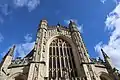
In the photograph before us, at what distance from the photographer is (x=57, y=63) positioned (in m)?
19.9

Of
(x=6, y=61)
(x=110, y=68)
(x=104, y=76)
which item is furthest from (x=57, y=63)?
(x=110, y=68)

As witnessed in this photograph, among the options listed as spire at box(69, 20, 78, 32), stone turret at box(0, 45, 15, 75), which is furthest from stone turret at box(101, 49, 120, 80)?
stone turret at box(0, 45, 15, 75)

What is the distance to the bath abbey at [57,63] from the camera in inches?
678

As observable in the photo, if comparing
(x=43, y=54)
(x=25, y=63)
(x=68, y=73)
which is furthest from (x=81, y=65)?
(x=25, y=63)

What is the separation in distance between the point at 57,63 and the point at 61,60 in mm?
787

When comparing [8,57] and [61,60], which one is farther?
[61,60]

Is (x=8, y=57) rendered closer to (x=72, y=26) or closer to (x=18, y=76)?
(x=18, y=76)

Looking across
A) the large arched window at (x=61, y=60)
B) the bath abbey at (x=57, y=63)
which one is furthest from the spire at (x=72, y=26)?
the large arched window at (x=61, y=60)

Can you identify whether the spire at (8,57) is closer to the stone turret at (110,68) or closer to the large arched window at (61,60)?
the large arched window at (61,60)

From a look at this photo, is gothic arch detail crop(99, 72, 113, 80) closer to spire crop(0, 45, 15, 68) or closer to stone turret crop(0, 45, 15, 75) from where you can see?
stone turret crop(0, 45, 15, 75)

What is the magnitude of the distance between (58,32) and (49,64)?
6.99m

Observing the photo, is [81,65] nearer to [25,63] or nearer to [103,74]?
[103,74]

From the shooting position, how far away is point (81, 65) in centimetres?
1866

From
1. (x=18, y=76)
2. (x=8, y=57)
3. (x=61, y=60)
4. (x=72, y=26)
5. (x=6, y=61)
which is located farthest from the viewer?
(x=72, y=26)
